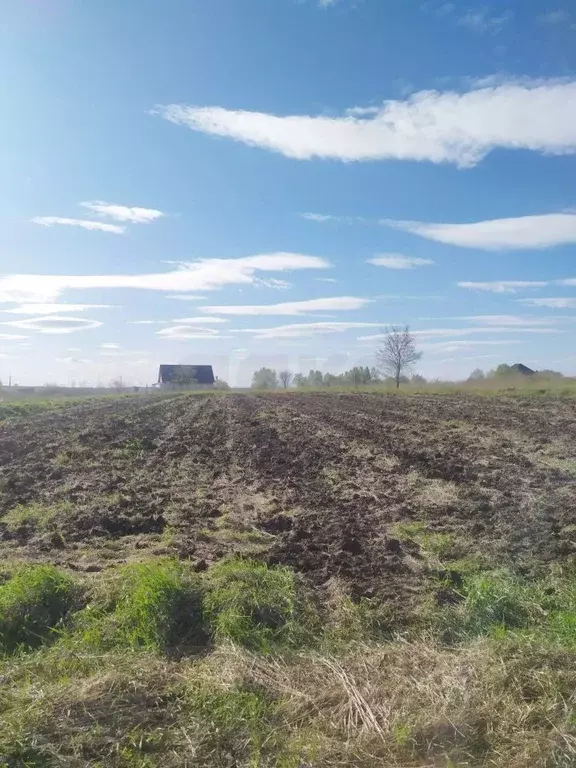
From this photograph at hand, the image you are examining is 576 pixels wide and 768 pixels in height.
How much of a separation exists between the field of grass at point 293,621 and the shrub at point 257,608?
18 millimetres

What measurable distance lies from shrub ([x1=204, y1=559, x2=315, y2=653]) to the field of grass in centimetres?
2

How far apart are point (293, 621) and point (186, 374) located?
2954 inches

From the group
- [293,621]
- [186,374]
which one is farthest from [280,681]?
[186,374]

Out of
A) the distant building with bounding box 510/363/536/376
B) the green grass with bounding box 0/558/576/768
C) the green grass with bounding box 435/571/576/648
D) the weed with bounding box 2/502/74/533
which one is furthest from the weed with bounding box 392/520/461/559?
the distant building with bounding box 510/363/536/376

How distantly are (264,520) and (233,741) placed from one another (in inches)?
186

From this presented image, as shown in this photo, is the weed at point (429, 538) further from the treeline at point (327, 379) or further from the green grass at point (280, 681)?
the treeline at point (327, 379)

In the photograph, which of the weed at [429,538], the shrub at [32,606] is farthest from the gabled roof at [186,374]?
the shrub at [32,606]

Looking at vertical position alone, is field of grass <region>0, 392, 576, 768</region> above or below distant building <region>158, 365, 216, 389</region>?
below

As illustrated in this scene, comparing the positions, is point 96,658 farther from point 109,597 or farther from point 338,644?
point 338,644

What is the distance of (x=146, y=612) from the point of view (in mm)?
4828

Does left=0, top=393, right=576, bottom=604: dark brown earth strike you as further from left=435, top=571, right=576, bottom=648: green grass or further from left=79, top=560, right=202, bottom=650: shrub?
left=79, top=560, right=202, bottom=650: shrub

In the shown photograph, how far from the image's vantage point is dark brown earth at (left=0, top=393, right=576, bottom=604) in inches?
260

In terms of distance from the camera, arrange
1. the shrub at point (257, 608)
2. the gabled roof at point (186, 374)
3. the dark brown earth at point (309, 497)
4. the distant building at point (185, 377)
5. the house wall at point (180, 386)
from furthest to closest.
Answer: the gabled roof at point (186, 374), the distant building at point (185, 377), the house wall at point (180, 386), the dark brown earth at point (309, 497), the shrub at point (257, 608)

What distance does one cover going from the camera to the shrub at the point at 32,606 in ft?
15.6
